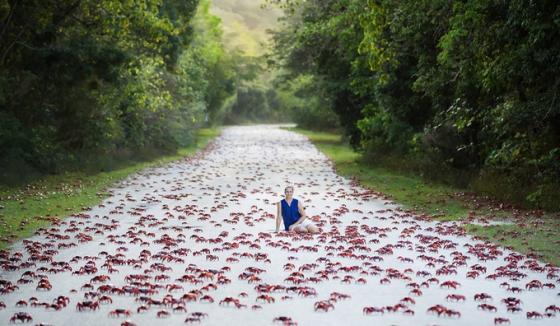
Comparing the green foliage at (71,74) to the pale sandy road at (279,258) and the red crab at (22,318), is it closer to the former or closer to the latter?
the pale sandy road at (279,258)

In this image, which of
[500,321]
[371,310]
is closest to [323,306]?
[371,310]

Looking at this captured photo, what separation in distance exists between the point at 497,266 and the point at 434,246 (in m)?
1.49

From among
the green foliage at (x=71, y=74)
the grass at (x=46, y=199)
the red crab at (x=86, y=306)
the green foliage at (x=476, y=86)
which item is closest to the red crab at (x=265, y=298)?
the red crab at (x=86, y=306)

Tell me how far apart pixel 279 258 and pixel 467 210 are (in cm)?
702

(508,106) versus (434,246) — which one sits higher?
(508,106)

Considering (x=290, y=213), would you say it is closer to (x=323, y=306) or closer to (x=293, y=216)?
(x=293, y=216)

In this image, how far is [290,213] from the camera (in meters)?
13.2

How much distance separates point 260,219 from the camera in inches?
598

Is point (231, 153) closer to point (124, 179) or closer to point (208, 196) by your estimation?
point (124, 179)

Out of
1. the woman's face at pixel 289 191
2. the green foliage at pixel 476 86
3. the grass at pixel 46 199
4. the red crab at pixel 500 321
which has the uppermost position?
the green foliage at pixel 476 86

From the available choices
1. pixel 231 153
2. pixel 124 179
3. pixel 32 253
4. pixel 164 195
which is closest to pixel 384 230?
pixel 32 253

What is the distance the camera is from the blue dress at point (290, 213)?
13188mm

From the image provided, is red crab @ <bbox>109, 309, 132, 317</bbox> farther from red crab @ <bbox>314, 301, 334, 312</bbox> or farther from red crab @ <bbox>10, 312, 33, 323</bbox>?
red crab @ <bbox>314, 301, 334, 312</bbox>

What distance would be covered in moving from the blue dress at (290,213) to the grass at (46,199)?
4871mm
